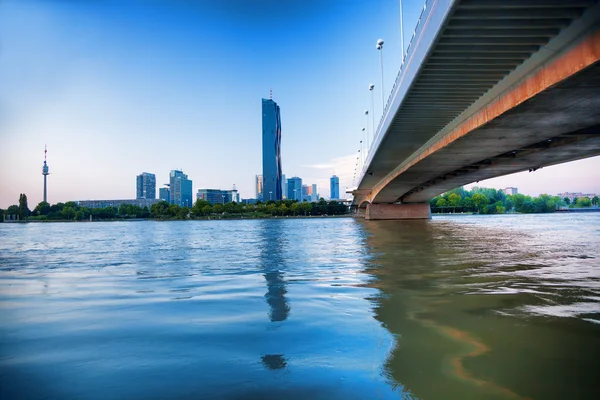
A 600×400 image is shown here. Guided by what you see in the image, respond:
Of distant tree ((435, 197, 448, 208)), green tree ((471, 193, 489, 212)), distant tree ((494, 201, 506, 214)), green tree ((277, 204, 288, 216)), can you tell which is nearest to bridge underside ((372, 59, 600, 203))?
distant tree ((435, 197, 448, 208))

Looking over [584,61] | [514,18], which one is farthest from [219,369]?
[584,61]

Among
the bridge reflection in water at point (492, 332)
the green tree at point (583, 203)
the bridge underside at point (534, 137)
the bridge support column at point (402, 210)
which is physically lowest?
the bridge reflection in water at point (492, 332)

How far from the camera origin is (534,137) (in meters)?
20.9

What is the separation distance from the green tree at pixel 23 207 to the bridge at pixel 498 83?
167659mm

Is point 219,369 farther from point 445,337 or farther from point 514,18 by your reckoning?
point 514,18

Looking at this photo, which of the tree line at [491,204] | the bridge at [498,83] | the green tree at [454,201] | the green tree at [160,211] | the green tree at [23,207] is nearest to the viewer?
the bridge at [498,83]

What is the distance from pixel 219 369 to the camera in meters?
3.83

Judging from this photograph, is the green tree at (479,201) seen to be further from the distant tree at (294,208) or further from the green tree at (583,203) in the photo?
the distant tree at (294,208)

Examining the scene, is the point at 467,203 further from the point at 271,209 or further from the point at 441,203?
the point at 271,209

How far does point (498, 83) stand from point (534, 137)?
799cm

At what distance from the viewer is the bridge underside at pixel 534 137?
12.8 m

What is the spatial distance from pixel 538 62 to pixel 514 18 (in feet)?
10.7

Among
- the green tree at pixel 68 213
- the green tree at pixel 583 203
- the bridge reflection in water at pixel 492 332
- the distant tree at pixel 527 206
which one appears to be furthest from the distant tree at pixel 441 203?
the green tree at pixel 68 213

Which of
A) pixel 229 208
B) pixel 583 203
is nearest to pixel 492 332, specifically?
pixel 229 208
